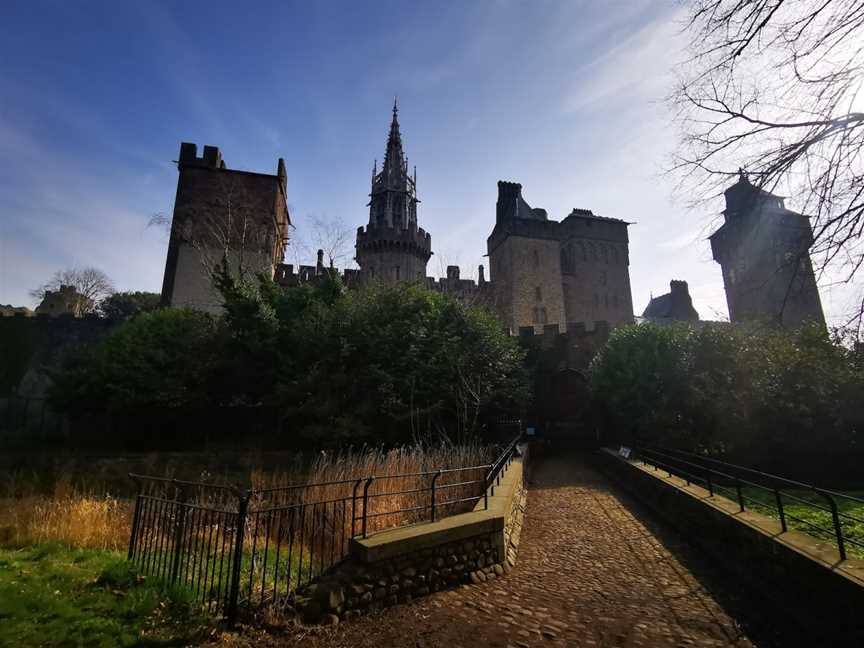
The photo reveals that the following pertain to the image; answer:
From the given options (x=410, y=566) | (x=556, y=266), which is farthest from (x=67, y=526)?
(x=556, y=266)

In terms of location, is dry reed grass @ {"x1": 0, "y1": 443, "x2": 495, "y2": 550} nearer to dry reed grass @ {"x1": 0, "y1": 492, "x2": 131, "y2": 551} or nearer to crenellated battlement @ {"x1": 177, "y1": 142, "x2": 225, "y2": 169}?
dry reed grass @ {"x1": 0, "y1": 492, "x2": 131, "y2": 551}

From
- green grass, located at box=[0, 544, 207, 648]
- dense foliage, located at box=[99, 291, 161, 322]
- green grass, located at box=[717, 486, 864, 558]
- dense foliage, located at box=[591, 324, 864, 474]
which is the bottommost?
green grass, located at box=[0, 544, 207, 648]

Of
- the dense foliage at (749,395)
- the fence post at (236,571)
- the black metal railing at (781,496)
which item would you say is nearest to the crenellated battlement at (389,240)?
the dense foliage at (749,395)

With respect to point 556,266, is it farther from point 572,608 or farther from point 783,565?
point 572,608

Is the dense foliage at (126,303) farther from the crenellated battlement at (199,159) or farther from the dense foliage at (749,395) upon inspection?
the dense foliage at (749,395)

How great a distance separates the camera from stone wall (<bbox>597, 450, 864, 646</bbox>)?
4.00 metres

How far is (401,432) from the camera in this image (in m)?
14.3

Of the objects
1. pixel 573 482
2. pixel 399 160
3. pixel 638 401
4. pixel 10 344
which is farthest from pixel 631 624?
pixel 399 160

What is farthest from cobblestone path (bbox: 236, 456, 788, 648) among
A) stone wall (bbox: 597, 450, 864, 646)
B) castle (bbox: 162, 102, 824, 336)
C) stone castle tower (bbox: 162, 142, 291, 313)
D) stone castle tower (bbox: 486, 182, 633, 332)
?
stone castle tower (bbox: 486, 182, 633, 332)

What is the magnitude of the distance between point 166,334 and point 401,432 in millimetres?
9744

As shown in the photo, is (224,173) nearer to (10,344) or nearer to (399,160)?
(10,344)

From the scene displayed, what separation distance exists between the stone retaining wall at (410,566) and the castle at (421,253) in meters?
15.1

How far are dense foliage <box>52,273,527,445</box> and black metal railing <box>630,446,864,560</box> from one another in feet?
19.9

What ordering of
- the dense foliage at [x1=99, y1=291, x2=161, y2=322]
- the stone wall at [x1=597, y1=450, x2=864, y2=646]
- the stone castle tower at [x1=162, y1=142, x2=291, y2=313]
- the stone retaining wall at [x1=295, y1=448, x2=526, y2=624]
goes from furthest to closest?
the dense foliage at [x1=99, y1=291, x2=161, y2=322], the stone castle tower at [x1=162, y1=142, x2=291, y2=313], the stone retaining wall at [x1=295, y1=448, x2=526, y2=624], the stone wall at [x1=597, y1=450, x2=864, y2=646]
